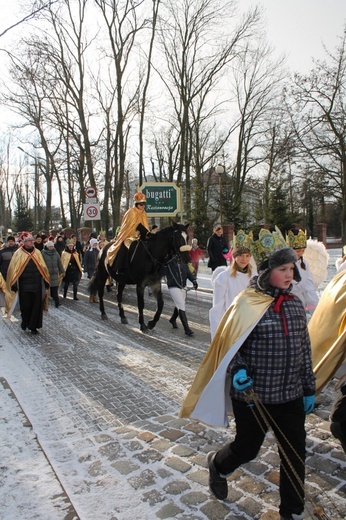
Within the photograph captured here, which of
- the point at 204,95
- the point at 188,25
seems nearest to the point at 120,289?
the point at 188,25

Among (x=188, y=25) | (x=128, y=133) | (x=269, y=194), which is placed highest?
(x=188, y=25)

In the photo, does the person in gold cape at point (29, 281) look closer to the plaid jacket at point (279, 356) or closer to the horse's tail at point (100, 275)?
the horse's tail at point (100, 275)

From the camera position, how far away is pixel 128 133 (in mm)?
27750

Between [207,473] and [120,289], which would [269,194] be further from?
[207,473]

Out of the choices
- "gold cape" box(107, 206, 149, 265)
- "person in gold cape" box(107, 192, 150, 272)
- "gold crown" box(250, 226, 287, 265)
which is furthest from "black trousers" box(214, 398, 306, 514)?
"gold cape" box(107, 206, 149, 265)

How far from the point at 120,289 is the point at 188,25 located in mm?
20927

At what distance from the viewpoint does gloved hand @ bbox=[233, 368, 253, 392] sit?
2.83 meters

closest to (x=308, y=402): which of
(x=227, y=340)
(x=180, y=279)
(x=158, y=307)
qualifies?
(x=227, y=340)

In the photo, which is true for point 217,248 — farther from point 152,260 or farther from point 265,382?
point 265,382

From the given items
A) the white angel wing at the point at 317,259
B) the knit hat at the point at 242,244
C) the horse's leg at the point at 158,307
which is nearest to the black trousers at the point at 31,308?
the horse's leg at the point at 158,307

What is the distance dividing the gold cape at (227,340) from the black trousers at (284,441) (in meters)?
0.21

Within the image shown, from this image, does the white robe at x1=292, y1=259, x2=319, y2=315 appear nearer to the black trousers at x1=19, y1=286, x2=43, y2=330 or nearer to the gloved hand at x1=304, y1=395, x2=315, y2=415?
the gloved hand at x1=304, y1=395, x2=315, y2=415

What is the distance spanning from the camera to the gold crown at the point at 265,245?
493cm

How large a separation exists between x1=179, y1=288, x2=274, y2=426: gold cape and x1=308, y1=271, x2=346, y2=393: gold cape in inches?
38.3
